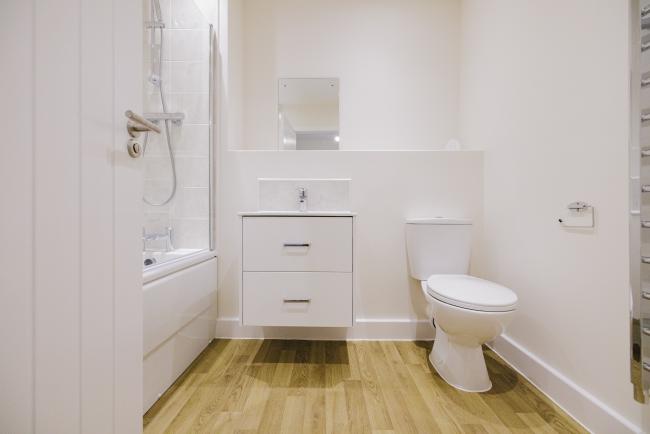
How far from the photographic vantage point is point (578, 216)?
1120mm

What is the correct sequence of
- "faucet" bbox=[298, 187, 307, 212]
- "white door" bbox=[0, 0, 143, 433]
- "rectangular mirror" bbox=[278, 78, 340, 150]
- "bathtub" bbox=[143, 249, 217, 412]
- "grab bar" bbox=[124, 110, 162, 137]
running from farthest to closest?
"rectangular mirror" bbox=[278, 78, 340, 150], "faucet" bbox=[298, 187, 307, 212], "bathtub" bbox=[143, 249, 217, 412], "grab bar" bbox=[124, 110, 162, 137], "white door" bbox=[0, 0, 143, 433]

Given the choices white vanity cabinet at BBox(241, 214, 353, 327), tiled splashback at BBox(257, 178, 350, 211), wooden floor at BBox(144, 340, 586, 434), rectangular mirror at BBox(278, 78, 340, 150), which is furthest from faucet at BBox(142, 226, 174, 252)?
rectangular mirror at BBox(278, 78, 340, 150)

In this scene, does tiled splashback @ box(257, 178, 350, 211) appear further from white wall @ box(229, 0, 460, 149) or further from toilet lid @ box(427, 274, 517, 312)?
toilet lid @ box(427, 274, 517, 312)

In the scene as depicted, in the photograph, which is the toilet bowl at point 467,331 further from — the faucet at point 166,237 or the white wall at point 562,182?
the faucet at point 166,237

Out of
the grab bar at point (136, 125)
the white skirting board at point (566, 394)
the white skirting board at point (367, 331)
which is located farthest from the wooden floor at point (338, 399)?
the grab bar at point (136, 125)

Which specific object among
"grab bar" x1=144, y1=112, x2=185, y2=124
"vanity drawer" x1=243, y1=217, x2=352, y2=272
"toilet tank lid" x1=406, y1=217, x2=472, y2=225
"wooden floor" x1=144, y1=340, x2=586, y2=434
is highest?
"grab bar" x1=144, y1=112, x2=185, y2=124

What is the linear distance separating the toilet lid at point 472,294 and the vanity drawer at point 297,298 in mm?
426

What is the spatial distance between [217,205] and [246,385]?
1018mm

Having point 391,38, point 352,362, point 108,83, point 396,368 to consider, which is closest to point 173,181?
point 108,83

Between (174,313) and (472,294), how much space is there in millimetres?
1308

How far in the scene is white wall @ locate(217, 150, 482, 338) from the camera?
1.80 m

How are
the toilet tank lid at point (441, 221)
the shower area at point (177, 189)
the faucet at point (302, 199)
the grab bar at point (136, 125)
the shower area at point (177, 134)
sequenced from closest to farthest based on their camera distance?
1. the grab bar at point (136, 125)
2. the shower area at point (177, 189)
3. the shower area at point (177, 134)
4. the toilet tank lid at point (441, 221)
5. the faucet at point (302, 199)

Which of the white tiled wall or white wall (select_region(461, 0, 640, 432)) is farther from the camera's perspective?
the white tiled wall

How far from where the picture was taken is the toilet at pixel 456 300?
45.9 inches
